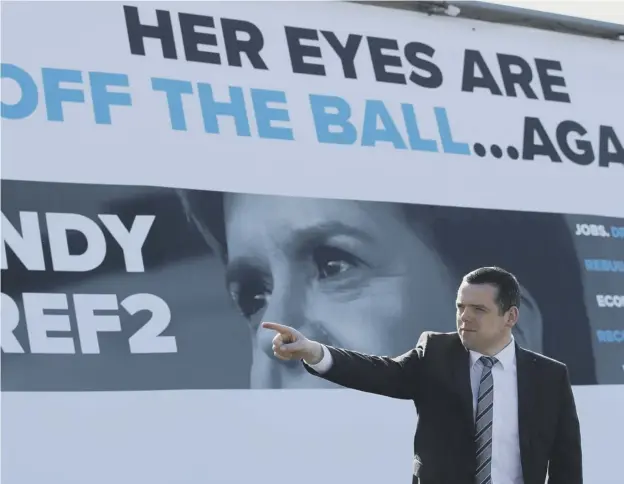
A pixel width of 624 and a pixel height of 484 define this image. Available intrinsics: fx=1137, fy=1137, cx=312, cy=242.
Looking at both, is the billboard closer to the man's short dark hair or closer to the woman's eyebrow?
the woman's eyebrow

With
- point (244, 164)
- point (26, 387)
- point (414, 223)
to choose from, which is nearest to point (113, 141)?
point (244, 164)

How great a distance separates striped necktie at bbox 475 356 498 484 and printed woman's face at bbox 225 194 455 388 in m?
1.33

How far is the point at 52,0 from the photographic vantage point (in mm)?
4141

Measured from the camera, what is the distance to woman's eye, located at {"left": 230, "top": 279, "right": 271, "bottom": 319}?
13.7 ft

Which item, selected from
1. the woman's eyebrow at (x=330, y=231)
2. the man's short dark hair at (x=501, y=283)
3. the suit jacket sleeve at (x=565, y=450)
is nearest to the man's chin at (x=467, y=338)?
the man's short dark hair at (x=501, y=283)

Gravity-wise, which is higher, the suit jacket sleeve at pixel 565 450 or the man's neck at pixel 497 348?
the man's neck at pixel 497 348

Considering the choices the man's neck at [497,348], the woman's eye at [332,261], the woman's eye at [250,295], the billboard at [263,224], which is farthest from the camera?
the woman's eye at [332,261]

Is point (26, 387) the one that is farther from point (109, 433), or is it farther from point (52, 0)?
point (52, 0)

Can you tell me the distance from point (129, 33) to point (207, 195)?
0.67 meters

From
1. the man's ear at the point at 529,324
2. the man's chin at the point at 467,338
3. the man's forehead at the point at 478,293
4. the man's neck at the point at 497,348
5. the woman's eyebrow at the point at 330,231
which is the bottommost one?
the man's neck at the point at 497,348

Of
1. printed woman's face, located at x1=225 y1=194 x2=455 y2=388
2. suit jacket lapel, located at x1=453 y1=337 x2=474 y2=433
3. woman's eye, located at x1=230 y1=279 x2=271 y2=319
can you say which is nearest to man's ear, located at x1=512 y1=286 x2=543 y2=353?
printed woman's face, located at x1=225 y1=194 x2=455 y2=388

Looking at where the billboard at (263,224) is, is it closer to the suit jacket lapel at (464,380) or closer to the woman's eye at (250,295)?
the woman's eye at (250,295)

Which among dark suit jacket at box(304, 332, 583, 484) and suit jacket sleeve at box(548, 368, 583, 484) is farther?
suit jacket sleeve at box(548, 368, 583, 484)

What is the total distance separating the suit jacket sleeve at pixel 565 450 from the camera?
307 centimetres
